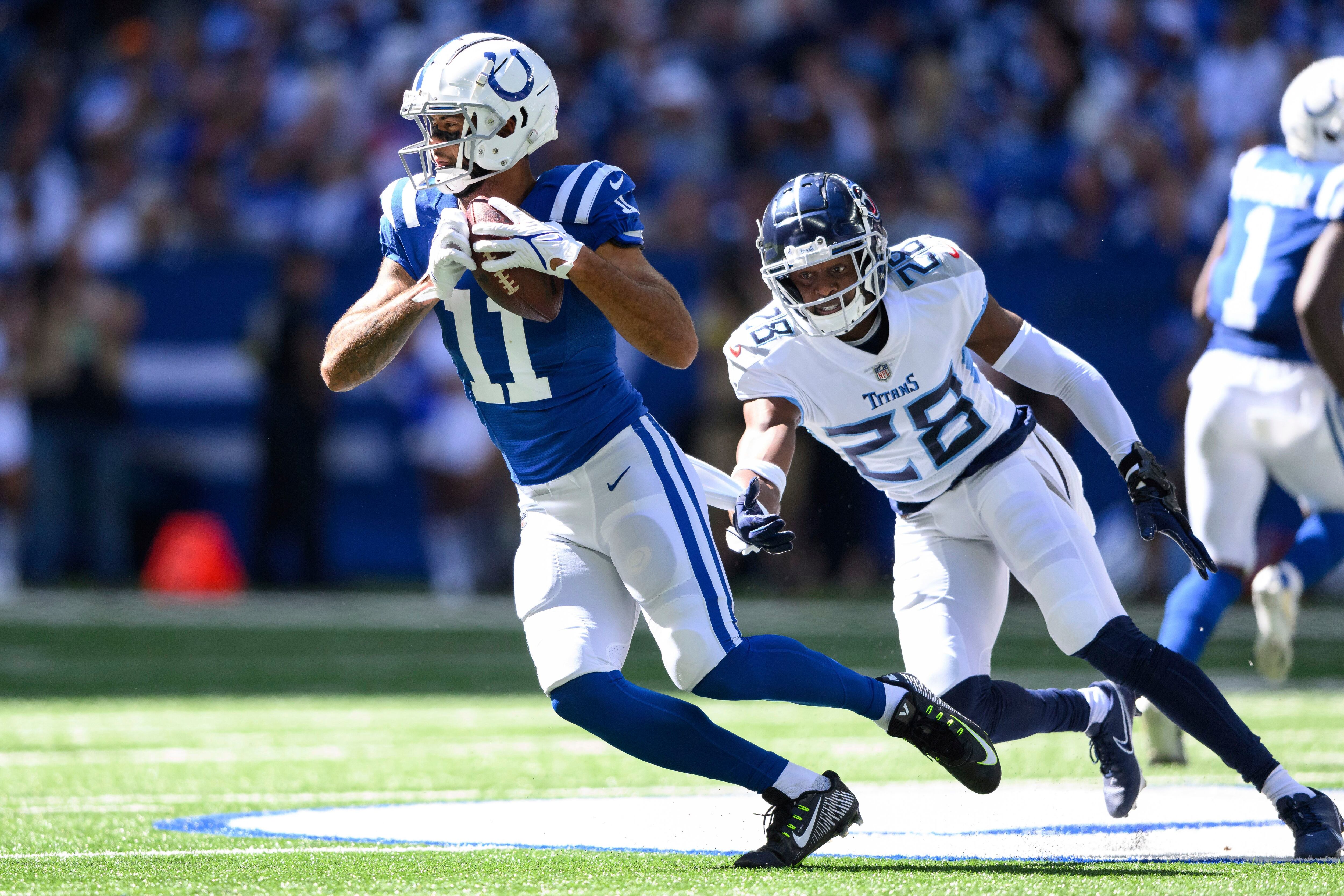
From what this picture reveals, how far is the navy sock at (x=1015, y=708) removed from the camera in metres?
4.16

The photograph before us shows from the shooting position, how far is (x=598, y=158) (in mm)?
12500

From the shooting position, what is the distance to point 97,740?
6191 mm

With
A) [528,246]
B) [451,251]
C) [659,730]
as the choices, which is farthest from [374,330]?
[659,730]

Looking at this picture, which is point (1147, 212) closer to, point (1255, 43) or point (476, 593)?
point (1255, 43)

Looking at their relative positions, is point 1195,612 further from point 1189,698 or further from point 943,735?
point 943,735

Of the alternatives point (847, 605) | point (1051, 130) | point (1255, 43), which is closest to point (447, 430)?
point (847, 605)

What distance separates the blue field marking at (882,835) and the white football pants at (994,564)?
0.40 metres

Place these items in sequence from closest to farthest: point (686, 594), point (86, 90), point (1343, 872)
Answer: point (1343, 872) → point (686, 594) → point (86, 90)

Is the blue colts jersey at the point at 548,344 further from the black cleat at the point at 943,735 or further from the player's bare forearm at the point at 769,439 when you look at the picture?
the black cleat at the point at 943,735

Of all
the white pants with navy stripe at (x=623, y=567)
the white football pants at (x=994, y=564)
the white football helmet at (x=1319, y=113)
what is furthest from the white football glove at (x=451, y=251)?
the white football helmet at (x=1319, y=113)

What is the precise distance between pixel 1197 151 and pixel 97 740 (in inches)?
284

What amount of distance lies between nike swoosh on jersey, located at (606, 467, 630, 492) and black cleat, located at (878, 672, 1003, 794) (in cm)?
68

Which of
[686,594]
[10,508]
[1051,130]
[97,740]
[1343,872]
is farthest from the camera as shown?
[10,508]

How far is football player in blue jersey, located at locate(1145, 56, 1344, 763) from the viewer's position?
529 cm
